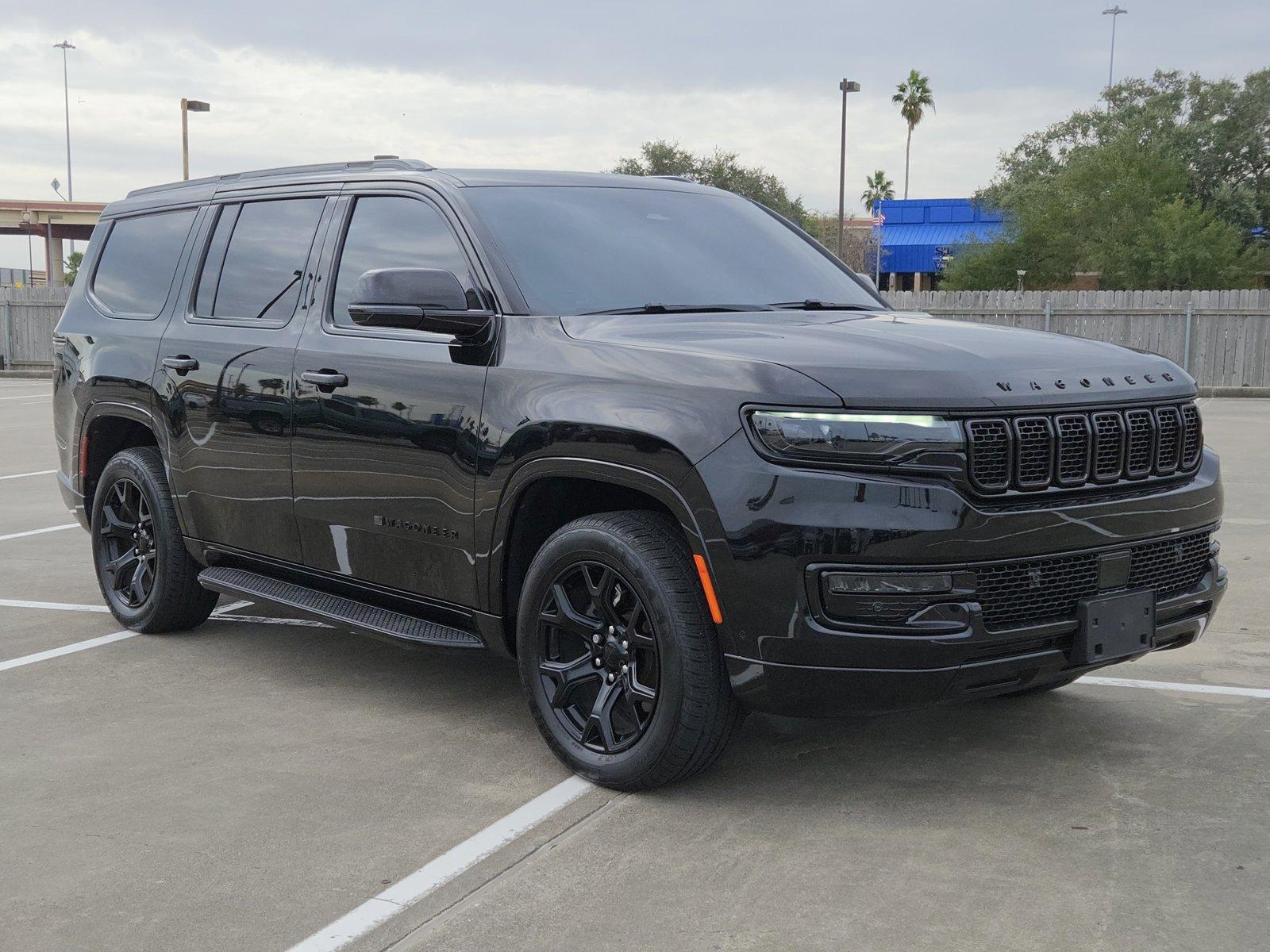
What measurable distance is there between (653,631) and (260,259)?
A: 105 inches

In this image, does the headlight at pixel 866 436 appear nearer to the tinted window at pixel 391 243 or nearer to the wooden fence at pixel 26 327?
the tinted window at pixel 391 243

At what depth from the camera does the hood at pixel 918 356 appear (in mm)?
3664

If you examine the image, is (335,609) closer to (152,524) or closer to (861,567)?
(152,524)

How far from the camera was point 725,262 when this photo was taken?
504 cm

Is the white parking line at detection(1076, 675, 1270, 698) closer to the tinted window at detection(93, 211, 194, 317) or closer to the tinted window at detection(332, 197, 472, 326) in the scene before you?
the tinted window at detection(332, 197, 472, 326)

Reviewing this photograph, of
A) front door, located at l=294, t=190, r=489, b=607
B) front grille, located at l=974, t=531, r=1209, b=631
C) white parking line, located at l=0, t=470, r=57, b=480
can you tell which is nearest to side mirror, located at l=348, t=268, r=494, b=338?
front door, located at l=294, t=190, r=489, b=607

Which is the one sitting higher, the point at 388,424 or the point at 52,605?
the point at 388,424

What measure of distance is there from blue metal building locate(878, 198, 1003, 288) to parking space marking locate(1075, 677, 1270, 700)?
51.2m

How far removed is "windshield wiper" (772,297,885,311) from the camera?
4.86 meters

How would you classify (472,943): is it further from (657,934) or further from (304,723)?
(304,723)

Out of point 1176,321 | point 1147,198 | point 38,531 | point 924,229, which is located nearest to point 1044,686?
point 38,531

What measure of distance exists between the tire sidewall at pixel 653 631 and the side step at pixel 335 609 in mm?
343

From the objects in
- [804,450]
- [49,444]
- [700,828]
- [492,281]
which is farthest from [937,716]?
[49,444]

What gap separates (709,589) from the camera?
3.79m
